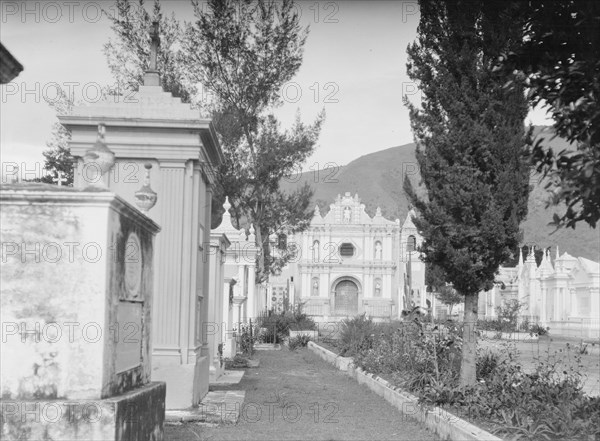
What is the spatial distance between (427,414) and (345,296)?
213 feet

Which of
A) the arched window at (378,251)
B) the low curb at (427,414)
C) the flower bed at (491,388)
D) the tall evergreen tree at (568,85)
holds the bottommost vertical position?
the low curb at (427,414)

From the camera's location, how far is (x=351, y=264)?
7400 cm

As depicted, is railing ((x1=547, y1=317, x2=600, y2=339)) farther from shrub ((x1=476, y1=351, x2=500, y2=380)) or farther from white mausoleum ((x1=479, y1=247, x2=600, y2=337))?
shrub ((x1=476, y1=351, x2=500, y2=380))

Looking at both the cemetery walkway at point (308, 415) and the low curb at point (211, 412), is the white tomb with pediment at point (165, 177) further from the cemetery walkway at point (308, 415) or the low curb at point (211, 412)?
the cemetery walkway at point (308, 415)

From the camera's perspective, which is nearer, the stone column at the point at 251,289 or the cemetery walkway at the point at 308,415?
the cemetery walkway at the point at 308,415

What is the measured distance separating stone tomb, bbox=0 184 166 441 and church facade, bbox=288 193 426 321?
66.1 meters

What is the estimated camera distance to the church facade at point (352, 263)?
7331 cm

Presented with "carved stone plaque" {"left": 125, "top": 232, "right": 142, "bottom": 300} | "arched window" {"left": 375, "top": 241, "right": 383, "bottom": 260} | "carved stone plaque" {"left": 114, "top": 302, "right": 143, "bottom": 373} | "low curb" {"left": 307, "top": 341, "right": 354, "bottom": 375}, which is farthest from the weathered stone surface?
"arched window" {"left": 375, "top": 241, "right": 383, "bottom": 260}

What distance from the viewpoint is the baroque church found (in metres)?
73.2

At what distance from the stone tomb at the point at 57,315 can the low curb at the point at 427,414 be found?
12.3ft

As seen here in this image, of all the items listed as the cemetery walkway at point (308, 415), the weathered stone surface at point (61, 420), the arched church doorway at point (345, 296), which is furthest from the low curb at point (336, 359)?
the arched church doorway at point (345, 296)

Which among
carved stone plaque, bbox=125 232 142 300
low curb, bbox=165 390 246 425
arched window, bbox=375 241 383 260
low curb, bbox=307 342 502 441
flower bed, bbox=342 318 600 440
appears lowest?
low curb, bbox=165 390 246 425

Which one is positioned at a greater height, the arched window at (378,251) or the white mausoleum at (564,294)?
the arched window at (378,251)

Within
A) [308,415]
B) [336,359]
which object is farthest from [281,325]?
[308,415]
